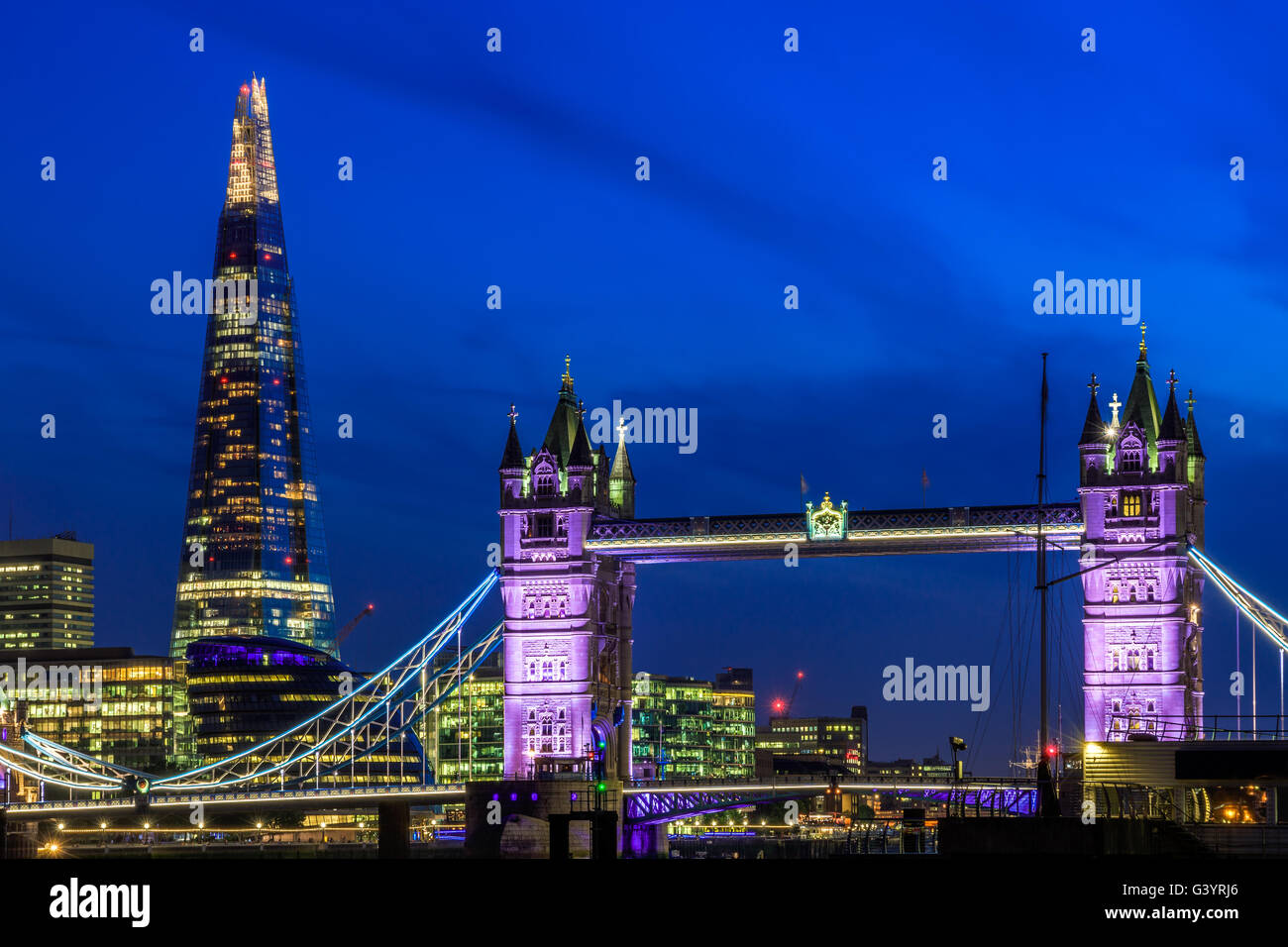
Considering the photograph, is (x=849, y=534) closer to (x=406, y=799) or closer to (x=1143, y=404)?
(x=1143, y=404)

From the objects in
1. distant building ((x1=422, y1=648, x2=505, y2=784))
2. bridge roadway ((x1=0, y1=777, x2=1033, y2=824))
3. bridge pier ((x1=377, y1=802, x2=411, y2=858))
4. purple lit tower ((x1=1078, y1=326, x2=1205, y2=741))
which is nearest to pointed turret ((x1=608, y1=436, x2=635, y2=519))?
bridge roadway ((x1=0, y1=777, x2=1033, y2=824))

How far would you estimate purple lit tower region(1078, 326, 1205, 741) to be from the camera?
341 feet

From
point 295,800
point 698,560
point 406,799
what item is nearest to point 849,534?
point 698,560

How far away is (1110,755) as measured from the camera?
78438 millimetres

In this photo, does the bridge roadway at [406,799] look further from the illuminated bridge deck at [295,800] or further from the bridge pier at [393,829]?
the bridge pier at [393,829]

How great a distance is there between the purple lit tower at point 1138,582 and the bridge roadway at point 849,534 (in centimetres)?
217

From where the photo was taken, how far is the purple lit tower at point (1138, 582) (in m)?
104

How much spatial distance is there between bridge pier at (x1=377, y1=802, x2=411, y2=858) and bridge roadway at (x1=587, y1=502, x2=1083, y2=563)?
2184cm

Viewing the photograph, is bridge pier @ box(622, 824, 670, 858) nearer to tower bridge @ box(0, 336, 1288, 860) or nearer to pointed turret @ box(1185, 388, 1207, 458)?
tower bridge @ box(0, 336, 1288, 860)
